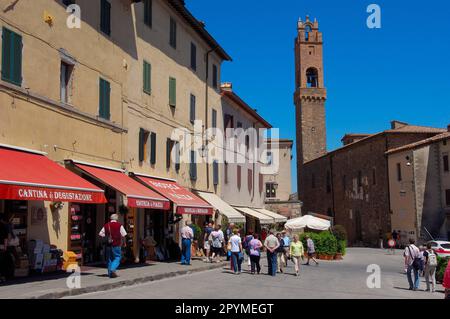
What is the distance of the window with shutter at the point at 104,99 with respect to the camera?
18078mm

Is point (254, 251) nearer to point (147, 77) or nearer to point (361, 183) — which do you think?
point (147, 77)

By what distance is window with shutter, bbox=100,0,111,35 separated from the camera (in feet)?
59.7

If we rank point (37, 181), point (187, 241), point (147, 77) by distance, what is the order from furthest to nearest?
point (147, 77)
point (187, 241)
point (37, 181)

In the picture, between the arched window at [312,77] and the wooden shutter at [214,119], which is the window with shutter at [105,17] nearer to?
the wooden shutter at [214,119]

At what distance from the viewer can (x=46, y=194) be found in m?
12.5

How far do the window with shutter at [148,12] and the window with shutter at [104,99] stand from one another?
4.43m

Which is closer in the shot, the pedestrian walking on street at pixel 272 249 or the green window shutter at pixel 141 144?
the pedestrian walking on street at pixel 272 249

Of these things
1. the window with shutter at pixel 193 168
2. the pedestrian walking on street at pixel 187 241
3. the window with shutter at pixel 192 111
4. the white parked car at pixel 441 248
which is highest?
the window with shutter at pixel 192 111

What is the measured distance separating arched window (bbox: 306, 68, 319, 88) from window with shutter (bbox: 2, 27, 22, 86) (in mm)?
64237

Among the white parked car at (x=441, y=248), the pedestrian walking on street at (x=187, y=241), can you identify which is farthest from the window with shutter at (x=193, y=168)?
the white parked car at (x=441, y=248)

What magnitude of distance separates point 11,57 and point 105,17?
5739 millimetres

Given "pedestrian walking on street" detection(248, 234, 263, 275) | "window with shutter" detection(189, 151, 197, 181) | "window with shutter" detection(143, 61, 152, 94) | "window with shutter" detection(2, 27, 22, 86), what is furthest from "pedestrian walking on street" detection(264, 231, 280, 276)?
"window with shutter" detection(2, 27, 22, 86)

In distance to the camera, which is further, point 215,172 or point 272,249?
point 215,172

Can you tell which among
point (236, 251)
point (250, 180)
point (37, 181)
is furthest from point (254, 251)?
point (250, 180)
